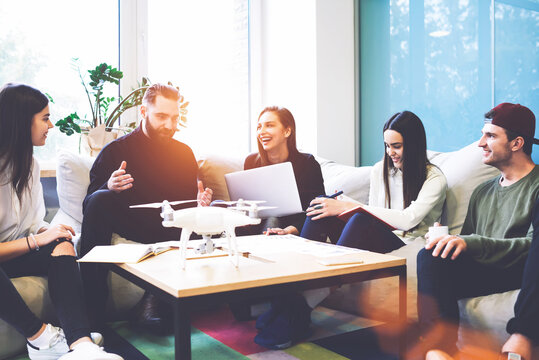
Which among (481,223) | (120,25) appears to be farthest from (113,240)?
(120,25)

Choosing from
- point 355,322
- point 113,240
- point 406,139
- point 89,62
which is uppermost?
point 89,62

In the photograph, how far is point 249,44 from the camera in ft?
12.8

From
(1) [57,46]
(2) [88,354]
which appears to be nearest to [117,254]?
(2) [88,354]

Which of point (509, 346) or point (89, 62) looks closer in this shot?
point (509, 346)

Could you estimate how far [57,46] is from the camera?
3.11m

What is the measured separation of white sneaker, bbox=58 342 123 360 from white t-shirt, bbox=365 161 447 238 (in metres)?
1.15

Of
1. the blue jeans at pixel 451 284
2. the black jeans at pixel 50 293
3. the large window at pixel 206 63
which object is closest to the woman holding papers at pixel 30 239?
the black jeans at pixel 50 293

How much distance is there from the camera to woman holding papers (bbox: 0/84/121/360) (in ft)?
5.15

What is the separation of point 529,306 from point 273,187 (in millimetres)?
1067

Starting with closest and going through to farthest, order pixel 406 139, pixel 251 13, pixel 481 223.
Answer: pixel 481 223
pixel 406 139
pixel 251 13

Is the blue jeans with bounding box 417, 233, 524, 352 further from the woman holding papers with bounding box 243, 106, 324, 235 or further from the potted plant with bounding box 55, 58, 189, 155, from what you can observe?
the potted plant with bounding box 55, 58, 189, 155

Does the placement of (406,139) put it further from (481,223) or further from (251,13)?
A: (251,13)

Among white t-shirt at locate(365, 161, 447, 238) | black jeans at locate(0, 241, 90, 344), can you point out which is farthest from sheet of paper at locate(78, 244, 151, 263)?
white t-shirt at locate(365, 161, 447, 238)

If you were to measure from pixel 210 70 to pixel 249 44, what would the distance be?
0.40m
